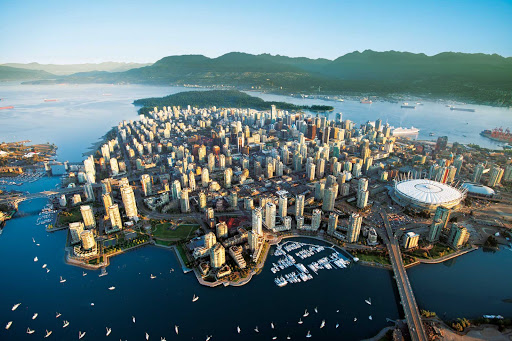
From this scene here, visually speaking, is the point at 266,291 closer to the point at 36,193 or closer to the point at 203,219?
the point at 203,219

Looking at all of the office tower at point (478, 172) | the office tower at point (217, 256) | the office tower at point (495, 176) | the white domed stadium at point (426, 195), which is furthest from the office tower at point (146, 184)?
the office tower at point (495, 176)

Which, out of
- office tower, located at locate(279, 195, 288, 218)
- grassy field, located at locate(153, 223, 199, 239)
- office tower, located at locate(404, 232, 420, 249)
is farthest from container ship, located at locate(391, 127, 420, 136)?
grassy field, located at locate(153, 223, 199, 239)

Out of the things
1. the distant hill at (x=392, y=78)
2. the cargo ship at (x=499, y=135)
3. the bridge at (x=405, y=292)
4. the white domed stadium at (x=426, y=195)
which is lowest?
the bridge at (x=405, y=292)

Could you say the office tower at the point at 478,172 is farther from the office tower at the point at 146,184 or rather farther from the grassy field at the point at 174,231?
the office tower at the point at 146,184

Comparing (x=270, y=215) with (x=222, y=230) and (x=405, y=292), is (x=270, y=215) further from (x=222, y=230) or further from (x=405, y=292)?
(x=405, y=292)

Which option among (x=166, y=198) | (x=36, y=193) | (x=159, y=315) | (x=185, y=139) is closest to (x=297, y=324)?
(x=159, y=315)

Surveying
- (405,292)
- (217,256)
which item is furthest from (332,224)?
(217,256)

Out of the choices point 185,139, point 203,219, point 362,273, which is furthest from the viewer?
point 185,139

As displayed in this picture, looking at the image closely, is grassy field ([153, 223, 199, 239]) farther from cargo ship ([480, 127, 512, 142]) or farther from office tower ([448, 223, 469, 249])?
cargo ship ([480, 127, 512, 142])
